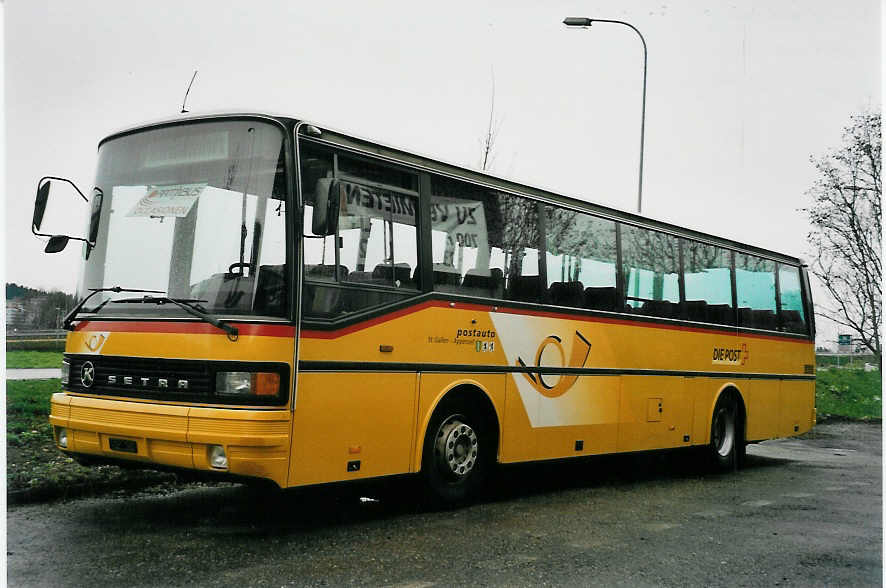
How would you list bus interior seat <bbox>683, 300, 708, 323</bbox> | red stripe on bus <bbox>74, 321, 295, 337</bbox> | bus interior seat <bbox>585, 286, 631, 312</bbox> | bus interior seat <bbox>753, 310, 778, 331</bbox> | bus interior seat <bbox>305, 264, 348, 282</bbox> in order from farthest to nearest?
bus interior seat <bbox>753, 310, 778, 331</bbox> → bus interior seat <bbox>683, 300, 708, 323</bbox> → bus interior seat <bbox>585, 286, 631, 312</bbox> → bus interior seat <bbox>305, 264, 348, 282</bbox> → red stripe on bus <bbox>74, 321, 295, 337</bbox>

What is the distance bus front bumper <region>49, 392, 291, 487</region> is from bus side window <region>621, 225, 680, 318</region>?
5.69m

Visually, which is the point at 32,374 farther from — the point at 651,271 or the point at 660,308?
the point at 660,308

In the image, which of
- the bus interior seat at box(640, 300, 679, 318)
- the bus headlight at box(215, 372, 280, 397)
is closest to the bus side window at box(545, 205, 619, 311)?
the bus interior seat at box(640, 300, 679, 318)

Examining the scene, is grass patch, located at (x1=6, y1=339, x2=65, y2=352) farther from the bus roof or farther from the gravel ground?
the bus roof

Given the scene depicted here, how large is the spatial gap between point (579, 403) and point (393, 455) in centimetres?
308

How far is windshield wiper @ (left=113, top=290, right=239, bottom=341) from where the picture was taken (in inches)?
269

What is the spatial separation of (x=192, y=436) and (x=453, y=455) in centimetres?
263

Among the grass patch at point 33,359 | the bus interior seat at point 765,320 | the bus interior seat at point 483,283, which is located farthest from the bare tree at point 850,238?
the grass patch at point 33,359

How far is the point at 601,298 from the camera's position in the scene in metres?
11.0

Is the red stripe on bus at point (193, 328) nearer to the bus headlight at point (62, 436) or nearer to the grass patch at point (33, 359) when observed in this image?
the bus headlight at point (62, 436)

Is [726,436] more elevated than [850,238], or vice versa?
[850,238]

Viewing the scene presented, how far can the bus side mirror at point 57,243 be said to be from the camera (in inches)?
296

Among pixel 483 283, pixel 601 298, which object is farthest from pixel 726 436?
pixel 483 283

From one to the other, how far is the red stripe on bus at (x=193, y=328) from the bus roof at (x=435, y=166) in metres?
1.44
